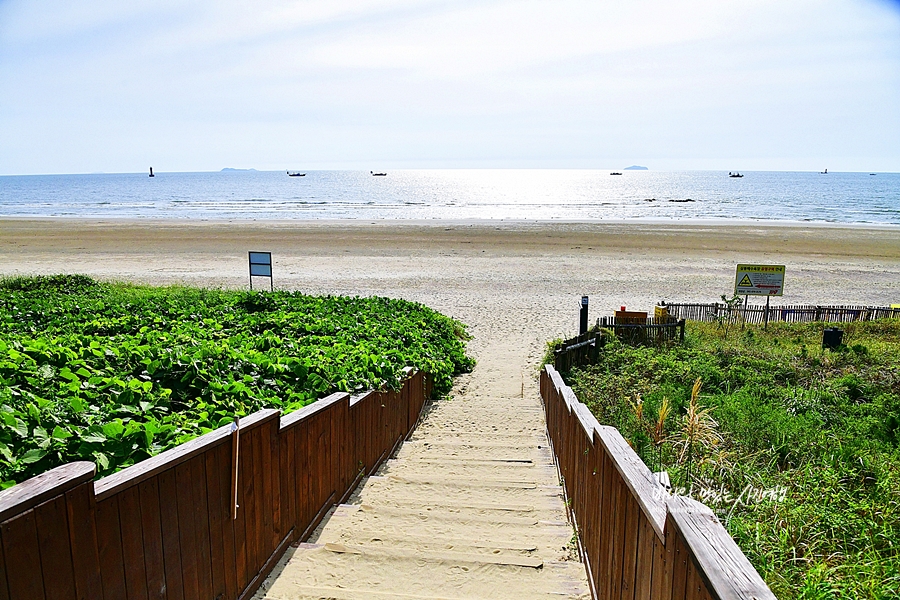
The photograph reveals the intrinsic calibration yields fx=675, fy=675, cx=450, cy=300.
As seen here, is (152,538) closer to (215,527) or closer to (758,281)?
(215,527)

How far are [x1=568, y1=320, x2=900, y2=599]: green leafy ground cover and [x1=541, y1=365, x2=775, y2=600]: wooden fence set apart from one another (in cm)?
86

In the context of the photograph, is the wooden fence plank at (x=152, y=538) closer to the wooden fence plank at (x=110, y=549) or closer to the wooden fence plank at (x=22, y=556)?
the wooden fence plank at (x=110, y=549)

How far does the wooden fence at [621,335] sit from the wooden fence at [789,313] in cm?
249

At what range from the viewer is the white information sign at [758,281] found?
15.4 metres

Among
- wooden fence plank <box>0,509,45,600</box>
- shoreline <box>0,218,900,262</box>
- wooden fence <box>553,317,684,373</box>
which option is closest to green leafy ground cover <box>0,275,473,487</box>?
wooden fence plank <box>0,509,45,600</box>

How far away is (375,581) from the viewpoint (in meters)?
3.75

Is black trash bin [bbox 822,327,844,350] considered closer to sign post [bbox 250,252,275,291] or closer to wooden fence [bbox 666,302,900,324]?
wooden fence [bbox 666,302,900,324]

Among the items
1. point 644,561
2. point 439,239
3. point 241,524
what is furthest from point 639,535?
point 439,239

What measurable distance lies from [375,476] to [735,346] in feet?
30.2

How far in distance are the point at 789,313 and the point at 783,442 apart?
427 inches

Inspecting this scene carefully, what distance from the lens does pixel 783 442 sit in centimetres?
651

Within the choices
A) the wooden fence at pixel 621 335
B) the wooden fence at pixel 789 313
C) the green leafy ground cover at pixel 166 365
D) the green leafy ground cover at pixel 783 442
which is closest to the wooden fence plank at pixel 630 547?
the green leafy ground cover at pixel 783 442

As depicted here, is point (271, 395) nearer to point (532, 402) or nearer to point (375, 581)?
point (375, 581)

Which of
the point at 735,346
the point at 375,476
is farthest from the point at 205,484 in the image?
the point at 735,346
